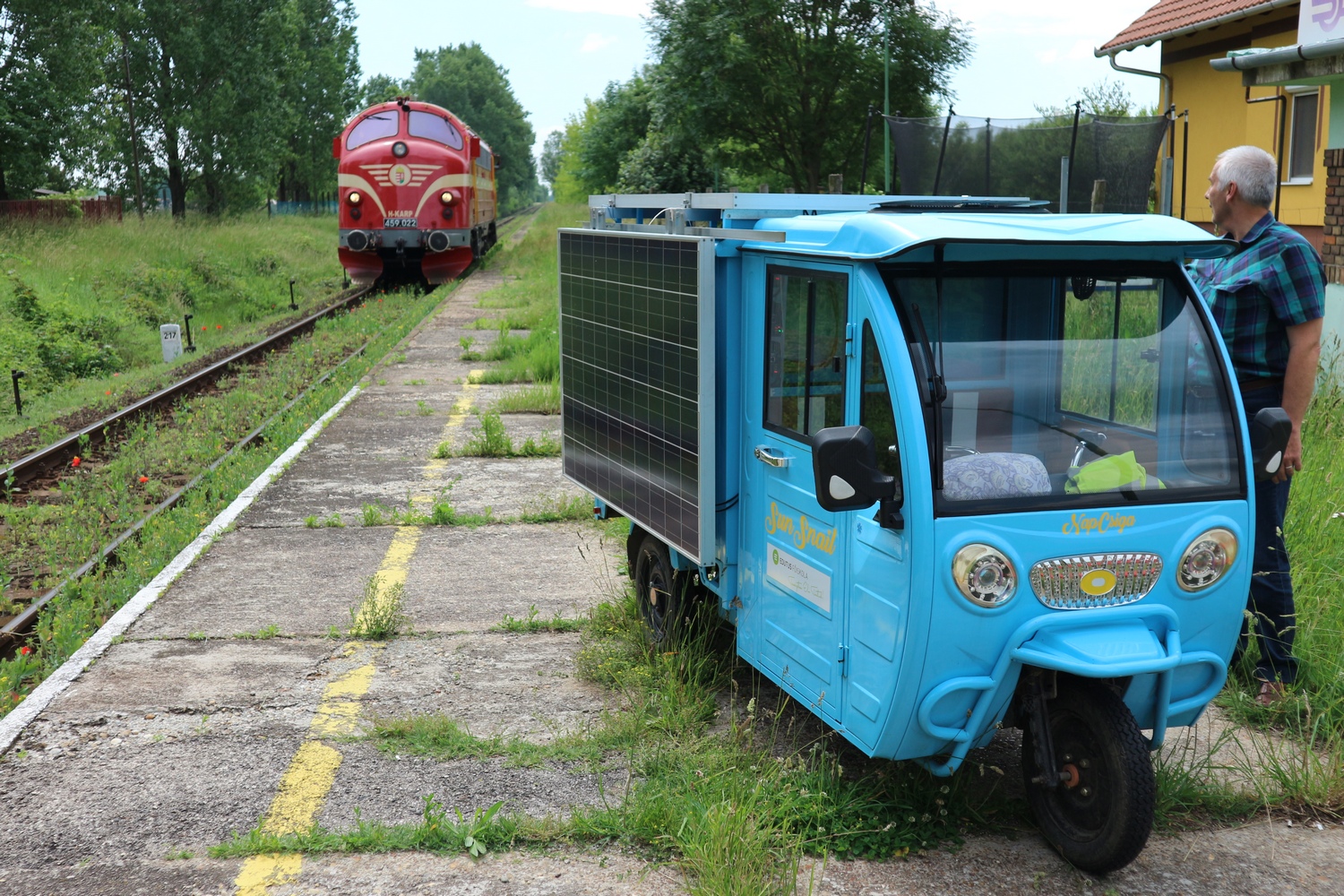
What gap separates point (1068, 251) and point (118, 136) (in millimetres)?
44060

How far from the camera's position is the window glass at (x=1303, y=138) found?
16.4 metres

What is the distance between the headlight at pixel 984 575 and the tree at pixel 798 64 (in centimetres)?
3020

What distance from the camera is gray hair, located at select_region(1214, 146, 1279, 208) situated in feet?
15.8

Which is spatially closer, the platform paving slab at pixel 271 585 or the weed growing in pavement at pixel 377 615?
the weed growing in pavement at pixel 377 615

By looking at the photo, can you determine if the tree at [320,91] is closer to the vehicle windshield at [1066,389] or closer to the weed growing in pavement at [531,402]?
the weed growing in pavement at [531,402]

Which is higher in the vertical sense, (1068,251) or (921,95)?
(921,95)

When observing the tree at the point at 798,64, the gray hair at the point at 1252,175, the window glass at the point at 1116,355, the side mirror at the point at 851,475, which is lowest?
the side mirror at the point at 851,475

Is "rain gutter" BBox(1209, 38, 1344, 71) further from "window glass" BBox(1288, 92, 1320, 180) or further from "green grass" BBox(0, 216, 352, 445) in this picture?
"green grass" BBox(0, 216, 352, 445)

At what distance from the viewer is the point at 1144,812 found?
348 cm

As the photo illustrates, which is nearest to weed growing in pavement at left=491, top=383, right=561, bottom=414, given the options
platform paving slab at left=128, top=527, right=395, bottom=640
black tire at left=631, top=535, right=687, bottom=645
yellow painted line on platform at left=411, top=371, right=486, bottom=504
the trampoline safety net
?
yellow painted line on platform at left=411, top=371, right=486, bottom=504

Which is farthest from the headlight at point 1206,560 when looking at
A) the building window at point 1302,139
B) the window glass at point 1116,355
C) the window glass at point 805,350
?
the building window at point 1302,139

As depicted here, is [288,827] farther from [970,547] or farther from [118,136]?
[118,136]

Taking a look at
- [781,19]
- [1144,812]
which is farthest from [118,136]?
[1144,812]

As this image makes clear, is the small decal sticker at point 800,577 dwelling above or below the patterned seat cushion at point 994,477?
below
